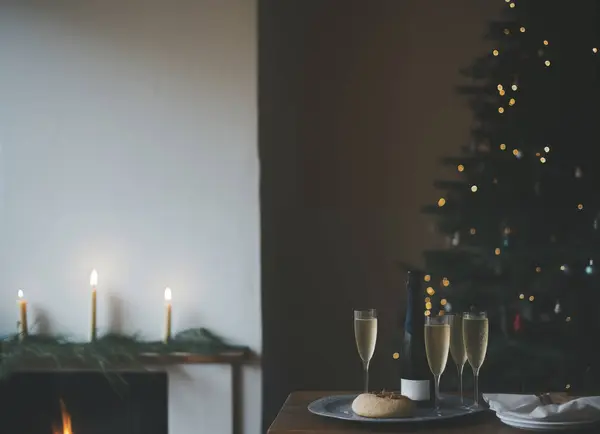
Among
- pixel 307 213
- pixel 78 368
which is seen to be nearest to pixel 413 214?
pixel 307 213

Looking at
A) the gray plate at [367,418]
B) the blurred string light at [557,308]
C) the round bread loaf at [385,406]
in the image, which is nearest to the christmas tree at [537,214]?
the blurred string light at [557,308]

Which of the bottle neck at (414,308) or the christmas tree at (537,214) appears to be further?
the christmas tree at (537,214)

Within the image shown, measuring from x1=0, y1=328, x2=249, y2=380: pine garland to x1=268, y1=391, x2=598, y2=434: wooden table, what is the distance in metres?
1.13

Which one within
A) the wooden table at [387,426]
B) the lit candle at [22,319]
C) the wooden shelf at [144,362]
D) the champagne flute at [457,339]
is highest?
the champagne flute at [457,339]

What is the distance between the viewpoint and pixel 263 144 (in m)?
3.49

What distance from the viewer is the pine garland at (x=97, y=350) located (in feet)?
8.91

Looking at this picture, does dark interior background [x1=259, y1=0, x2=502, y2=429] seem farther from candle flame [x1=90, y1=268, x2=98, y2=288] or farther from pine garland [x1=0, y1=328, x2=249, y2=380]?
candle flame [x1=90, y1=268, x2=98, y2=288]

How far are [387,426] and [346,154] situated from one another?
2.01 meters

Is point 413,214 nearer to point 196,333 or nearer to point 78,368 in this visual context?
point 196,333

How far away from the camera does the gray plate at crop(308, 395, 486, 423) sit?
5.24ft

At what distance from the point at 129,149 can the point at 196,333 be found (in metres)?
0.75

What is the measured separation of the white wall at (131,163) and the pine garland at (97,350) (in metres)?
0.09

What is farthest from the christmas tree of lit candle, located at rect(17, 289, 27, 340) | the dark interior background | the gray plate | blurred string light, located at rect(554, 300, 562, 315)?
lit candle, located at rect(17, 289, 27, 340)

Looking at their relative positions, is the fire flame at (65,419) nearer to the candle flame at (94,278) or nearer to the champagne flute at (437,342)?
the candle flame at (94,278)
